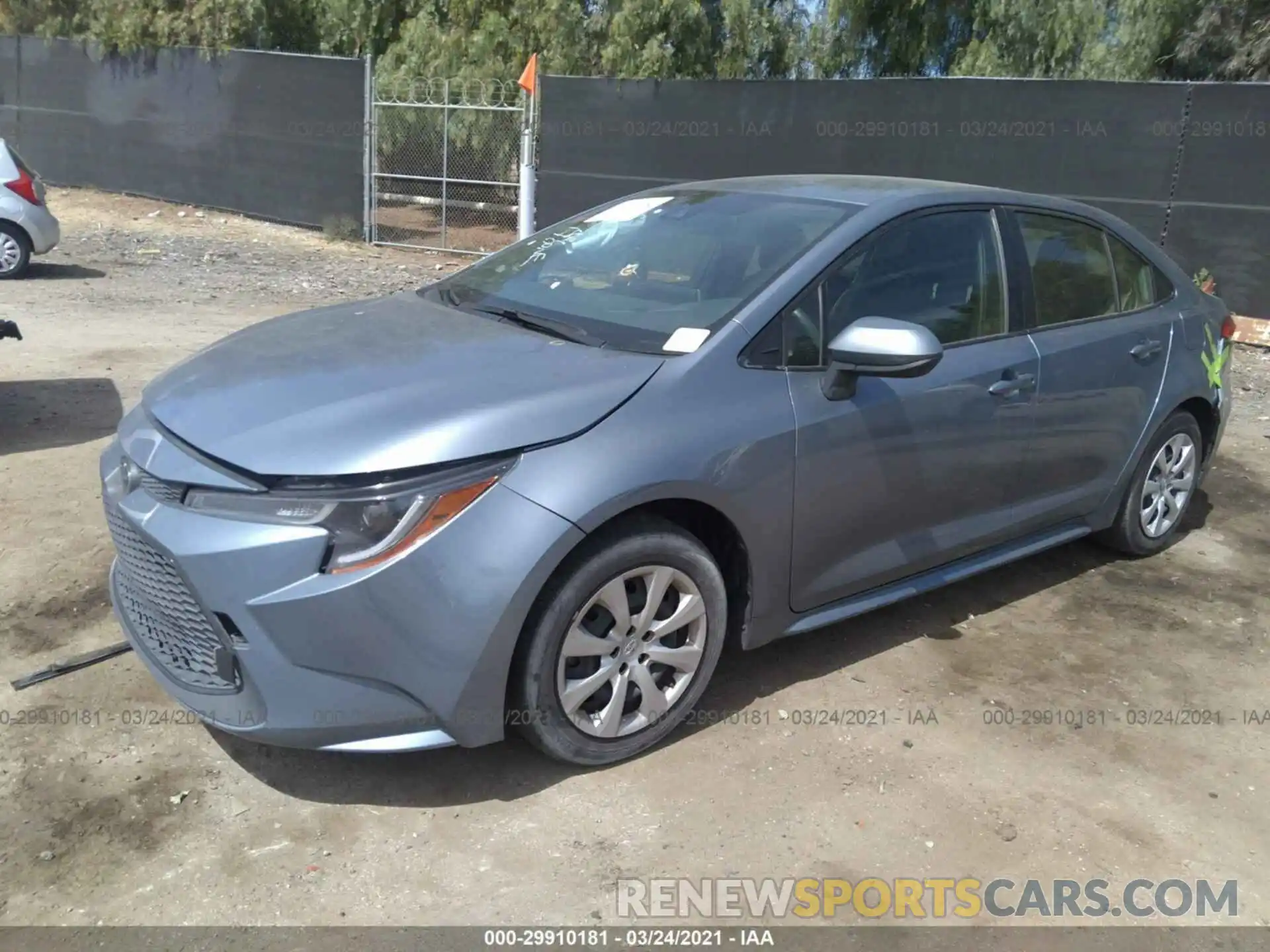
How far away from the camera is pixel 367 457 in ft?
9.56

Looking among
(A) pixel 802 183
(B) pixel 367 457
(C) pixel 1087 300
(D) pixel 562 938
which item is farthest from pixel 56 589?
(C) pixel 1087 300

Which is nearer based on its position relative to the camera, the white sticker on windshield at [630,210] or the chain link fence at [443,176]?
the white sticker on windshield at [630,210]

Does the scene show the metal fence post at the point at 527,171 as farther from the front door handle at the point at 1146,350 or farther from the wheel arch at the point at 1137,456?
the front door handle at the point at 1146,350

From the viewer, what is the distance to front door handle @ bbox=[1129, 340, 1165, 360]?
4.77 m

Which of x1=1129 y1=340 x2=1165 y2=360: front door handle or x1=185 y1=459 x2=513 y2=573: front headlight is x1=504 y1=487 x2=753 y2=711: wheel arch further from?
x1=1129 y1=340 x2=1165 y2=360: front door handle

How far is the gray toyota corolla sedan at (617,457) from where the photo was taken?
2.92m

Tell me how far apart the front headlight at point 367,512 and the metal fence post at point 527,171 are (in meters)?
11.0

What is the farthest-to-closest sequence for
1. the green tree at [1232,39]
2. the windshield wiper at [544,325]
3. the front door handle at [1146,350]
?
1. the green tree at [1232,39]
2. the front door handle at [1146,350]
3. the windshield wiper at [544,325]

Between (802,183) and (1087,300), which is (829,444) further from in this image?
(1087,300)

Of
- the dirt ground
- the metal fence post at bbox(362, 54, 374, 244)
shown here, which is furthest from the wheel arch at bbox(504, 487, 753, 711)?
the metal fence post at bbox(362, 54, 374, 244)

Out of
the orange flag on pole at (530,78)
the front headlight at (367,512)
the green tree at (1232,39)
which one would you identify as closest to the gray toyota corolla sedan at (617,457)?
the front headlight at (367,512)

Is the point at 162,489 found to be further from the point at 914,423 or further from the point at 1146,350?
the point at 1146,350

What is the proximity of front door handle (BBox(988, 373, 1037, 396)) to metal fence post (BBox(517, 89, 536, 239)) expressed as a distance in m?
9.99

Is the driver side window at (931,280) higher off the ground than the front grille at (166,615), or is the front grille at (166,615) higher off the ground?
the driver side window at (931,280)
